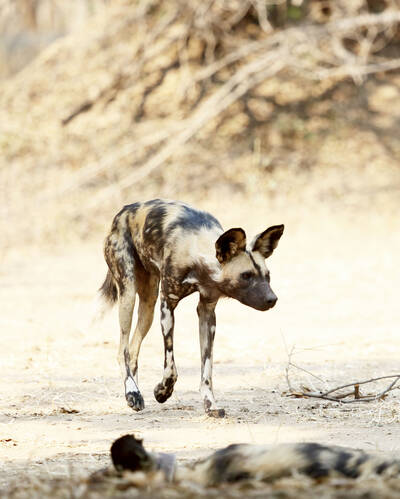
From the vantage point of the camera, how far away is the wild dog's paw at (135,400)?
541 centimetres

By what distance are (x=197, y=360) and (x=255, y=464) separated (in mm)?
4261

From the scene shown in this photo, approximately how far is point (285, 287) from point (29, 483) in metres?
7.95

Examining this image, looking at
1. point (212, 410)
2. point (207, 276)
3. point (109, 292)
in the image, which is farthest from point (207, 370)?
point (109, 292)

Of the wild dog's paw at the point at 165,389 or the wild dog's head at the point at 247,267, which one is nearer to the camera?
the wild dog's head at the point at 247,267

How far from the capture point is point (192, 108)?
1593 centimetres

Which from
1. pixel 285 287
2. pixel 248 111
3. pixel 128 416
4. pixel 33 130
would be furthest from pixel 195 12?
pixel 128 416

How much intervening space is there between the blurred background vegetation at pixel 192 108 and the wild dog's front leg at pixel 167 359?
888 centimetres

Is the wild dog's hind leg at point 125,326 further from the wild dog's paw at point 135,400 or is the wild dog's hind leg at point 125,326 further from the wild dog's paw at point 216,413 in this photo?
the wild dog's paw at point 216,413

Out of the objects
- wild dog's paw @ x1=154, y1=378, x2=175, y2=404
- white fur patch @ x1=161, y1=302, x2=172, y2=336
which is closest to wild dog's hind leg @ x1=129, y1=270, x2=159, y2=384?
white fur patch @ x1=161, y1=302, x2=172, y2=336

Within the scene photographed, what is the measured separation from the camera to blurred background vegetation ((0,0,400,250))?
15023 millimetres

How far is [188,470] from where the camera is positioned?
3006 millimetres

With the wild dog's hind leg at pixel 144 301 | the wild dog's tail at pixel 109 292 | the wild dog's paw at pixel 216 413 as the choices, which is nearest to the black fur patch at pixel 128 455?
the wild dog's paw at pixel 216 413

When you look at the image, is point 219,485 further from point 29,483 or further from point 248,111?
point 248,111

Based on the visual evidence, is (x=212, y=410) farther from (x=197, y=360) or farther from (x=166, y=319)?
(x=197, y=360)
